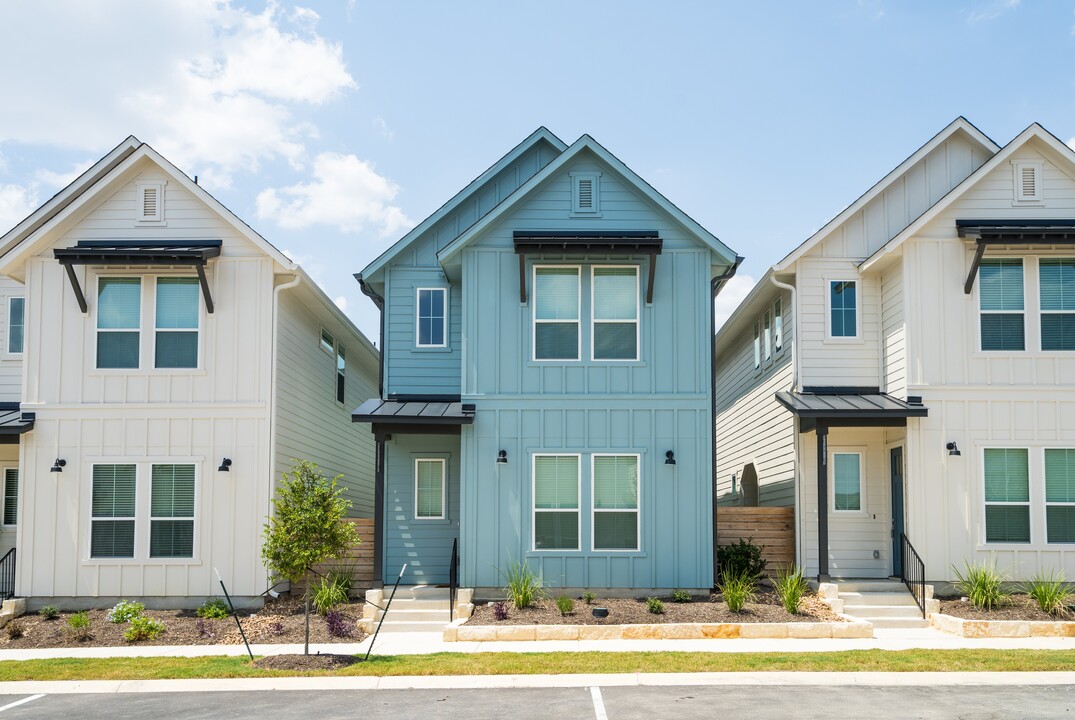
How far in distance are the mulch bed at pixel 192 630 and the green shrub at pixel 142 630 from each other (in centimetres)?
9

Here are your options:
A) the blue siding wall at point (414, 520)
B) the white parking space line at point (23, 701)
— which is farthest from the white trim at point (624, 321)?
the white parking space line at point (23, 701)

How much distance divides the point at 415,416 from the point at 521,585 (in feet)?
11.2

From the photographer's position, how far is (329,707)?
11.2 m

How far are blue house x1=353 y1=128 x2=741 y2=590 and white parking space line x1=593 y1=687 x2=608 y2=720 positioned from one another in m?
6.25

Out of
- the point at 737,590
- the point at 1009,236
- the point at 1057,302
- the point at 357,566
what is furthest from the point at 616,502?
the point at 1057,302

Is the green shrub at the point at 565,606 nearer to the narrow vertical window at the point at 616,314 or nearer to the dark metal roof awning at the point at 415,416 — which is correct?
the dark metal roof awning at the point at 415,416

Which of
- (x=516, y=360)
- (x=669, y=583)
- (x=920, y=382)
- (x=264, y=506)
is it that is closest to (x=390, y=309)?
(x=516, y=360)

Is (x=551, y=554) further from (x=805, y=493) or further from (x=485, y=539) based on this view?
(x=805, y=493)

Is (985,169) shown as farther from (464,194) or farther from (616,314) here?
(464,194)

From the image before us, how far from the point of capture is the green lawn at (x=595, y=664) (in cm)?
1295

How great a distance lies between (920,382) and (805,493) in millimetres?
2841

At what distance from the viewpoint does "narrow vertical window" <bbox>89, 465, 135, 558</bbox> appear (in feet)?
61.5

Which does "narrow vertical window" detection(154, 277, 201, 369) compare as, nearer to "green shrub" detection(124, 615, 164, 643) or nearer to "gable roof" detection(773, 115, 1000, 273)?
"green shrub" detection(124, 615, 164, 643)

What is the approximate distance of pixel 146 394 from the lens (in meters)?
19.0
